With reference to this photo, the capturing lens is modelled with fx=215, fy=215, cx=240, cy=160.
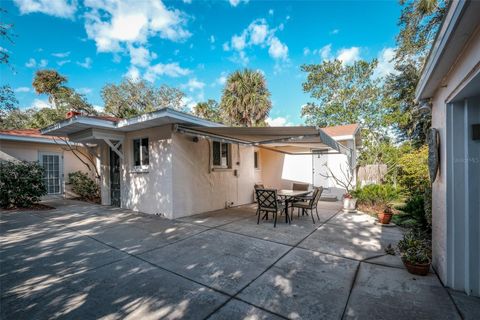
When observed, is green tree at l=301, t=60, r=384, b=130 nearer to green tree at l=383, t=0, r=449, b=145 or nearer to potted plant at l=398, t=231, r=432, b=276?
green tree at l=383, t=0, r=449, b=145

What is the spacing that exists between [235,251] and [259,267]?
830mm

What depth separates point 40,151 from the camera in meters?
11.2

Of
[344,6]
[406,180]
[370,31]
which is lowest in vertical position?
[406,180]

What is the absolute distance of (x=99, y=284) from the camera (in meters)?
3.11

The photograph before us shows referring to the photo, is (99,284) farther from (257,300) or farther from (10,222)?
(10,222)

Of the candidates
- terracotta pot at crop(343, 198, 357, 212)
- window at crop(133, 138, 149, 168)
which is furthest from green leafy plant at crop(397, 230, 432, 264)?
window at crop(133, 138, 149, 168)

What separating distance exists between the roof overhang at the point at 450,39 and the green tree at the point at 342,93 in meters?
19.6

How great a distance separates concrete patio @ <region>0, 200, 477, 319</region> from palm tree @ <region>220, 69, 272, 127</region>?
14.3m

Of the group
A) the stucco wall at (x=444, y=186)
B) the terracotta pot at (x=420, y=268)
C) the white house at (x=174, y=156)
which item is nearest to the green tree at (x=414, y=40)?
the stucco wall at (x=444, y=186)

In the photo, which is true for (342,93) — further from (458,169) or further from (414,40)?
(458,169)

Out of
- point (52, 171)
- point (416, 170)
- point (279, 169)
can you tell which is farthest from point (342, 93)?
point (52, 171)

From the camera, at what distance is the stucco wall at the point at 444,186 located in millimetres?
2529

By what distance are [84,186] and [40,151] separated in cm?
284

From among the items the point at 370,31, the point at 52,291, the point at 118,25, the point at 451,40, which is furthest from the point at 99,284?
the point at 370,31
